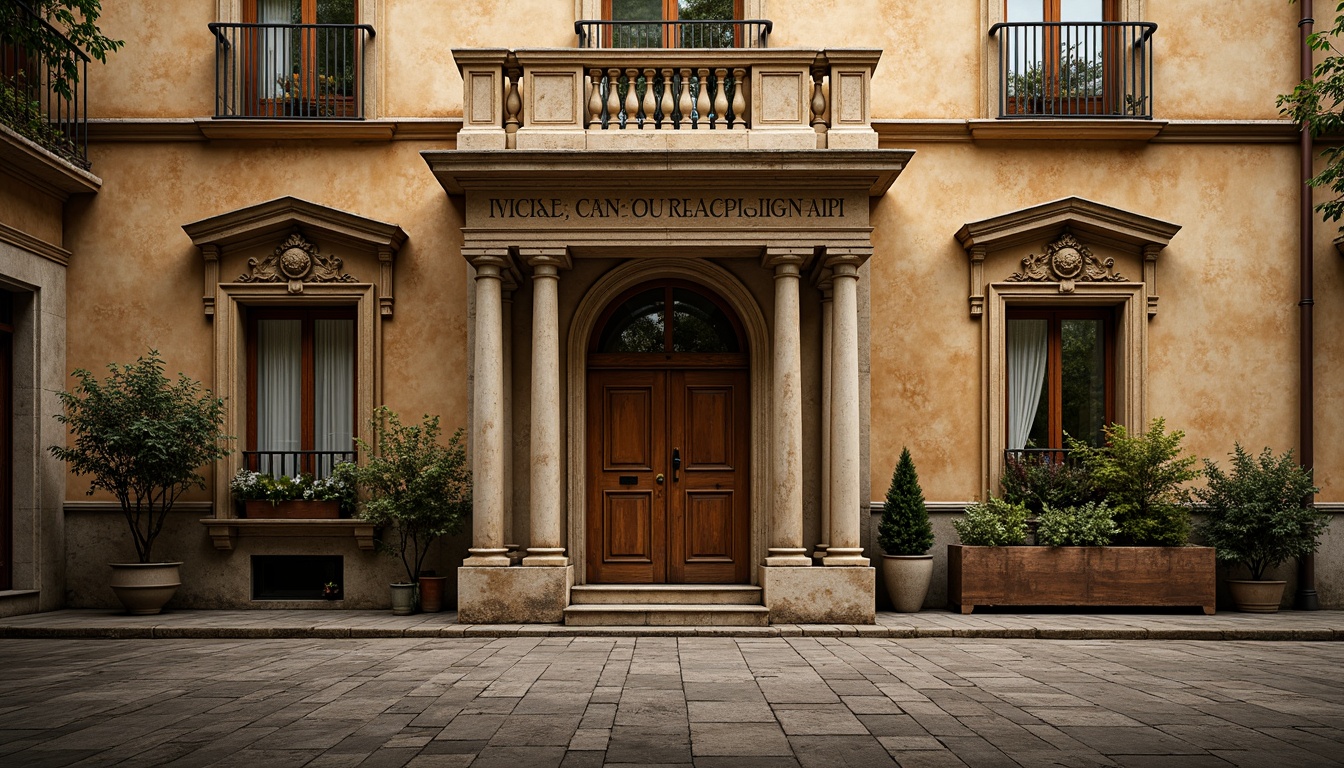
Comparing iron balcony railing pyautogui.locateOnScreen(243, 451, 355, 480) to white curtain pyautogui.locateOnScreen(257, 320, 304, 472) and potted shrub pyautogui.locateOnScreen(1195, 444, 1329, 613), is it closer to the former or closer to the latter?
white curtain pyautogui.locateOnScreen(257, 320, 304, 472)

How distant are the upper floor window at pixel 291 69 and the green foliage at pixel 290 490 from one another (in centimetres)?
451

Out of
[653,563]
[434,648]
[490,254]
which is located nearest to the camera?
[434,648]

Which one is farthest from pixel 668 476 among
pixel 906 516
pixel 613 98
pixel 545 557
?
pixel 613 98

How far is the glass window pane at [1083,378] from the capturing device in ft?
40.8

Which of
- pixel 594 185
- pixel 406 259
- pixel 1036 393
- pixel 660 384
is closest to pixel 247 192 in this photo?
pixel 406 259

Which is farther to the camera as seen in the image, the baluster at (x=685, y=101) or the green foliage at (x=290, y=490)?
the green foliage at (x=290, y=490)

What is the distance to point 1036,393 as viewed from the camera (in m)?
12.4

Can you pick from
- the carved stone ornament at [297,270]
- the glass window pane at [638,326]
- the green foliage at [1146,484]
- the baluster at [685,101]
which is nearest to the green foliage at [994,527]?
the green foliage at [1146,484]

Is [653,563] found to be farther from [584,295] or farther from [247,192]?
[247,192]

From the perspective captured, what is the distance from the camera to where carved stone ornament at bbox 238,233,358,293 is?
1203 centimetres

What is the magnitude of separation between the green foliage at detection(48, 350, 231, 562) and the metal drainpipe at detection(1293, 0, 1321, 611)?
506 inches

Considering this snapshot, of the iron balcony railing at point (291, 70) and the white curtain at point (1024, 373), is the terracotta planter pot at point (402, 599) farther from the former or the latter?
the white curtain at point (1024, 373)

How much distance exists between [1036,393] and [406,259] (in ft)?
26.3

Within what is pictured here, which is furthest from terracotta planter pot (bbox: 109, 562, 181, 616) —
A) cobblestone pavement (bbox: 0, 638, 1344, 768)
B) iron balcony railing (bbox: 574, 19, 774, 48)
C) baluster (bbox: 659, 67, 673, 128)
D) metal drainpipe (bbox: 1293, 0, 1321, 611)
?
metal drainpipe (bbox: 1293, 0, 1321, 611)
